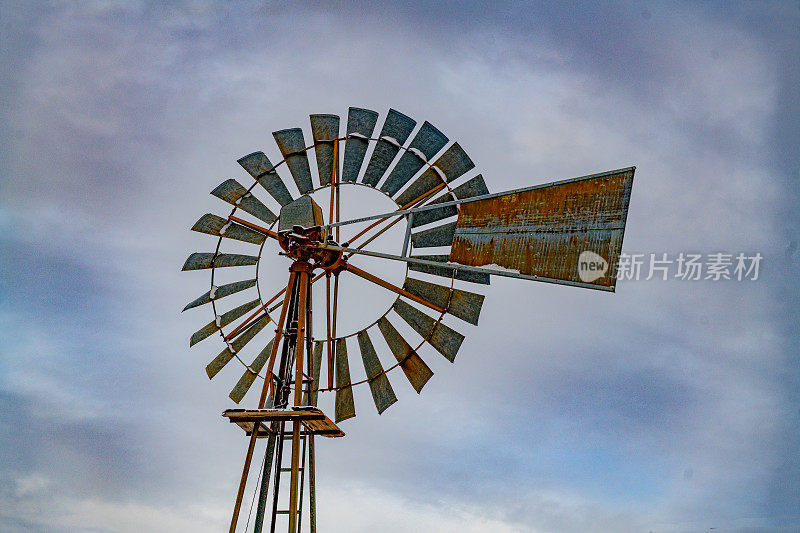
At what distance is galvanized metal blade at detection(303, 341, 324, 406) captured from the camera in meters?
10.9

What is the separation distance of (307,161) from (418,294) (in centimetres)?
236

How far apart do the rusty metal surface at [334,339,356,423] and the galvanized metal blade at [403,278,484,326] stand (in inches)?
50.1

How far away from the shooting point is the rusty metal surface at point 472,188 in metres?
10.3

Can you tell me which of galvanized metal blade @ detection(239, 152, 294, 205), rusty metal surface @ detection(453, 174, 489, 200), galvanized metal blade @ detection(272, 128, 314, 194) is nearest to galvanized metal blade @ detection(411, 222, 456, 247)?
rusty metal surface @ detection(453, 174, 489, 200)

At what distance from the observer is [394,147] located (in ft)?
34.5

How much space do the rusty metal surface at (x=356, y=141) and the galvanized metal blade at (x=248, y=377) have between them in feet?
8.95

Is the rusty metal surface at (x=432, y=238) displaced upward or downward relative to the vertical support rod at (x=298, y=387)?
upward

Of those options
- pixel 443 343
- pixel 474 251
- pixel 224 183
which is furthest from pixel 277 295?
pixel 474 251

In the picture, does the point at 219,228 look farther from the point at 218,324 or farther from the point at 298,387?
the point at 298,387

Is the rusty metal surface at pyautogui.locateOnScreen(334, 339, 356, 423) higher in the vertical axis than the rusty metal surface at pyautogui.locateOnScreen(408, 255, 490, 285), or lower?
lower

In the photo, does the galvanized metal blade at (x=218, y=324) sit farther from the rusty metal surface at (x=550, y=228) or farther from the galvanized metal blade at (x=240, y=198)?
the rusty metal surface at (x=550, y=228)

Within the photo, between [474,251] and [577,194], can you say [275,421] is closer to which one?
[474,251]

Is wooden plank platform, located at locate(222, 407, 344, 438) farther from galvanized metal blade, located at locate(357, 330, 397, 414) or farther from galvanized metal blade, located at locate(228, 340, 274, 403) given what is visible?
galvanized metal blade, located at locate(228, 340, 274, 403)

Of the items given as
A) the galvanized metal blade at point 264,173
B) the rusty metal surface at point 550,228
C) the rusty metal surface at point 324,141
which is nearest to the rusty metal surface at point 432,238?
the rusty metal surface at point 550,228
